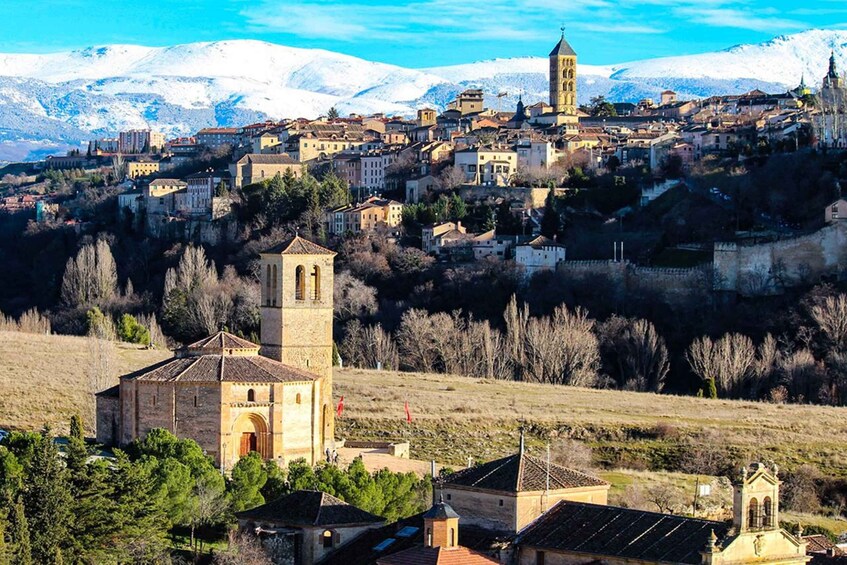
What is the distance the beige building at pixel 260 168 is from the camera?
9950 cm

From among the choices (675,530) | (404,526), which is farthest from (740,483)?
(404,526)

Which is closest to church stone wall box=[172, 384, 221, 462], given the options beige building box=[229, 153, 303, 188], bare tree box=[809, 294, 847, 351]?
bare tree box=[809, 294, 847, 351]

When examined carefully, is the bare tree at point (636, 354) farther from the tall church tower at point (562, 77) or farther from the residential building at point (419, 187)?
the tall church tower at point (562, 77)

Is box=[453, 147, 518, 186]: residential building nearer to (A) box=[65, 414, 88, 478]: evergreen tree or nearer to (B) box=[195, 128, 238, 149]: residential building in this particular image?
(B) box=[195, 128, 238, 149]: residential building

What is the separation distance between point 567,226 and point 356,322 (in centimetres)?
1398

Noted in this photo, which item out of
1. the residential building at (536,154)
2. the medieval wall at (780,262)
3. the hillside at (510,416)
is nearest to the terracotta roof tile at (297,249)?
the hillside at (510,416)

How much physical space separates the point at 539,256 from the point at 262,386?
128 feet

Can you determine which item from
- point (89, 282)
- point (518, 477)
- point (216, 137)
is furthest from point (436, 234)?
point (518, 477)

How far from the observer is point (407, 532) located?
2792cm

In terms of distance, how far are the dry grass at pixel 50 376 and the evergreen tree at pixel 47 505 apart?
13.4m

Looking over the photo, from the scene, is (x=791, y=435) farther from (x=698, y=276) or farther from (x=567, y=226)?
(x=567, y=226)

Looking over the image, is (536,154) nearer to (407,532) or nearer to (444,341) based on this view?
(444,341)

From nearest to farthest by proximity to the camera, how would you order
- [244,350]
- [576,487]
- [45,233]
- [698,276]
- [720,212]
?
[576,487], [244,350], [698,276], [720,212], [45,233]

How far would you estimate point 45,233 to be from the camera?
3981 inches
